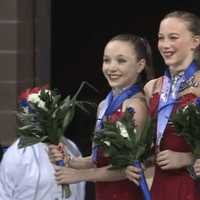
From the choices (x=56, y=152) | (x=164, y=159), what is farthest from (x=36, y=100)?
(x=164, y=159)

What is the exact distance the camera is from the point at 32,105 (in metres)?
4.50

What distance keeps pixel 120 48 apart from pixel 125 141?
522mm

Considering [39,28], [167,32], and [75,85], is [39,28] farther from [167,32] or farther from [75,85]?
[167,32]

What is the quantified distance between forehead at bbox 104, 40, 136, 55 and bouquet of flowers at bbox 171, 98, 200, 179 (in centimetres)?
51

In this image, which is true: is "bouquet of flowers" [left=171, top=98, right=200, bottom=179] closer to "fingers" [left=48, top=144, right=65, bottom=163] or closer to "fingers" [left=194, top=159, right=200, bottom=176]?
"fingers" [left=194, top=159, right=200, bottom=176]

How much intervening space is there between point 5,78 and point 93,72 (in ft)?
4.13

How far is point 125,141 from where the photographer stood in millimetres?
4191

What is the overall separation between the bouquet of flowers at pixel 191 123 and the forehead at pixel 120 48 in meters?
0.51

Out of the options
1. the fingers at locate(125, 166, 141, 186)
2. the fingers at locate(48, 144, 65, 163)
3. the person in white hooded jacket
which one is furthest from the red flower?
the person in white hooded jacket

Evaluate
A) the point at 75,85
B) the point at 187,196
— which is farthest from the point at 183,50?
the point at 75,85

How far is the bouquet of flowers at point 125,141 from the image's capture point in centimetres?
419

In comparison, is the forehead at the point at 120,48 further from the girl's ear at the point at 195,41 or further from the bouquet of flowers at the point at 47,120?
the girl's ear at the point at 195,41

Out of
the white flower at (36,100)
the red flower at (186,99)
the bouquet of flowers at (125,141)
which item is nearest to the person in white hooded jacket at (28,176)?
the white flower at (36,100)

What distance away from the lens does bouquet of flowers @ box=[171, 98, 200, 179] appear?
407cm
